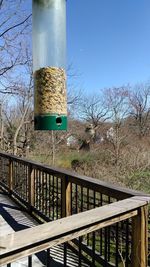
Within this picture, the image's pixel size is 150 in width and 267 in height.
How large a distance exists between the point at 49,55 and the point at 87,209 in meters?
1.71

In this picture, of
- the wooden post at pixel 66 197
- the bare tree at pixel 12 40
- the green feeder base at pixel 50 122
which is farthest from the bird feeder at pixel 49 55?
the bare tree at pixel 12 40

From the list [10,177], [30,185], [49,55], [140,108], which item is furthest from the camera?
[140,108]

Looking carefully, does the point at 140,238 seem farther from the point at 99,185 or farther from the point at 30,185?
the point at 30,185

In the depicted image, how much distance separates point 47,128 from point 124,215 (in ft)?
3.31

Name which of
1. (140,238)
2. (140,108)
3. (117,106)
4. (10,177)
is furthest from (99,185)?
(140,108)

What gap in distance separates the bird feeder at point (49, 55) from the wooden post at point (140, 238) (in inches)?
40.0

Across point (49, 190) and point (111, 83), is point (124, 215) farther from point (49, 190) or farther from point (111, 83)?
point (111, 83)

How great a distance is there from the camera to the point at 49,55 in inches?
117

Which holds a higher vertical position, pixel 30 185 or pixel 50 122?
pixel 50 122

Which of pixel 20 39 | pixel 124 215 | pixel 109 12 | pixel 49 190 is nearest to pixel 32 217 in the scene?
pixel 49 190

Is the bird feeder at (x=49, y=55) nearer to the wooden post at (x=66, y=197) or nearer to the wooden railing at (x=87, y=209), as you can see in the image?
the wooden railing at (x=87, y=209)

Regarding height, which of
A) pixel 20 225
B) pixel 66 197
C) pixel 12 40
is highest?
pixel 12 40

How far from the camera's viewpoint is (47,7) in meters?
2.94

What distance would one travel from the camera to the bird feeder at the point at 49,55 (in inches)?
116
